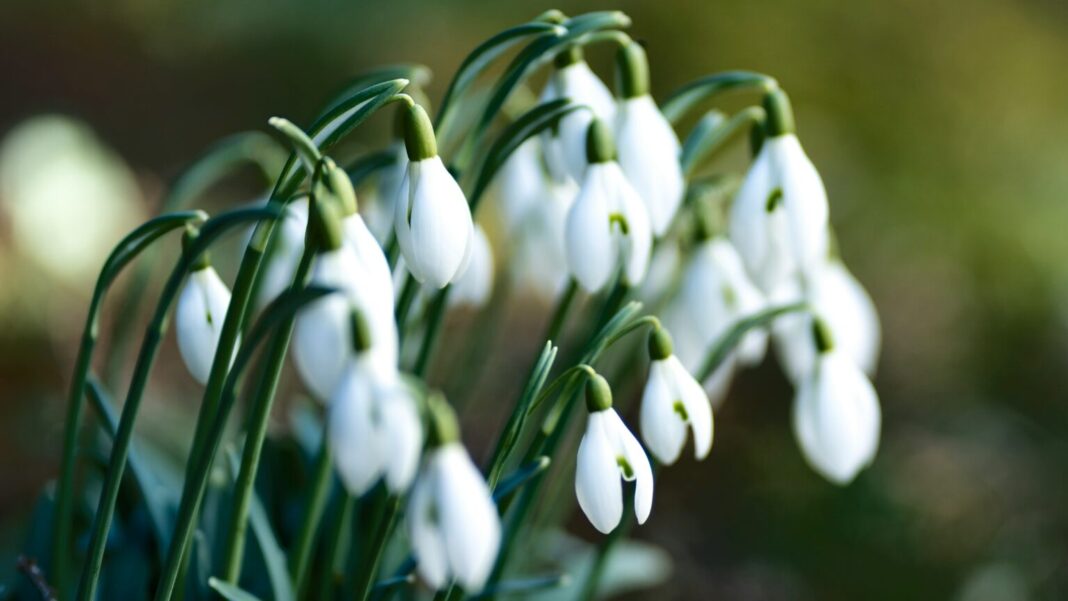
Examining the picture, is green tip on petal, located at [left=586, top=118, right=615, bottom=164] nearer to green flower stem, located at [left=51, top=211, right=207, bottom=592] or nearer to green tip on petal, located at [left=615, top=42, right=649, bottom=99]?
green tip on petal, located at [left=615, top=42, right=649, bottom=99]

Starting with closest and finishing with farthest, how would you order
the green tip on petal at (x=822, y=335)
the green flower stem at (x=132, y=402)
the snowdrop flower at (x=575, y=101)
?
the green flower stem at (x=132, y=402) < the snowdrop flower at (x=575, y=101) < the green tip on petal at (x=822, y=335)

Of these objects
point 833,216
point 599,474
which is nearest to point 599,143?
point 599,474

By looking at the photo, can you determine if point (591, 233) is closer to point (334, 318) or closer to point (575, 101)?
point (575, 101)

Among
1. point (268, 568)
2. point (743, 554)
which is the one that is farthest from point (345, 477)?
point (743, 554)

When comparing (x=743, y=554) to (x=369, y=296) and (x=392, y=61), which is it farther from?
(x=392, y=61)

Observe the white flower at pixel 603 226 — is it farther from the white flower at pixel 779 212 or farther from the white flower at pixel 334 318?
the white flower at pixel 334 318

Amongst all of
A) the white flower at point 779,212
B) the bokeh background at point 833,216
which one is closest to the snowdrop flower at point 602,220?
the white flower at point 779,212
